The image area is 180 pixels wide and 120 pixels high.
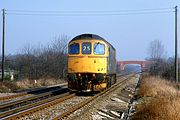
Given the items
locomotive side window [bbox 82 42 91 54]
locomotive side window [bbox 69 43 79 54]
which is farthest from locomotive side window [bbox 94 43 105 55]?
locomotive side window [bbox 69 43 79 54]

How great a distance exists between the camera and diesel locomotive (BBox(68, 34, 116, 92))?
73.8 feet

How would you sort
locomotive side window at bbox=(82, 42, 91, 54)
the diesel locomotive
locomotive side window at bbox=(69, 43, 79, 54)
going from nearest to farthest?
the diesel locomotive
locomotive side window at bbox=(82, 42, 91, 54)
locomotive side window at bbox=(69, 43, 79, 54)

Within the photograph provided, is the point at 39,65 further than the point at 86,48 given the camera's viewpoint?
Yes

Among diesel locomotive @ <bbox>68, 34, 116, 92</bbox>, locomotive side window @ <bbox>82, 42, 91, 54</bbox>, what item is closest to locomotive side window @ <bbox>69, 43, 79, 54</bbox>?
diesel locomotive @ <bbox>68, 34, 116, 92</bbox>

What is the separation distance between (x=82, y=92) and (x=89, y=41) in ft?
12.5

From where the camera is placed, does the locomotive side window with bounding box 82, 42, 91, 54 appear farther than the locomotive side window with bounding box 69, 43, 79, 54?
No

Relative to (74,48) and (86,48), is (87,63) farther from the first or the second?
(74,48)

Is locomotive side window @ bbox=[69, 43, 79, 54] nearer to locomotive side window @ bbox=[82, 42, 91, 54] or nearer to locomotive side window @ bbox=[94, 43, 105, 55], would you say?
locomotive side window @ bbox=[82, 42, 91, 54]

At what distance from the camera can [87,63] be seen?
73.8 feet

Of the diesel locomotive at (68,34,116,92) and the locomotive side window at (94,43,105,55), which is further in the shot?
the locomotive side window at (94,43,105,55)

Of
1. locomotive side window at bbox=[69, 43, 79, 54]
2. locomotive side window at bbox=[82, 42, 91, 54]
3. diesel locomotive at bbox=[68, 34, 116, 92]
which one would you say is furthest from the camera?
locomotive side window at bbox=[69, 43, 79, 54]

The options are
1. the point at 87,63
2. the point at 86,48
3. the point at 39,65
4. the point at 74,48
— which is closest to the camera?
the point at 87,63

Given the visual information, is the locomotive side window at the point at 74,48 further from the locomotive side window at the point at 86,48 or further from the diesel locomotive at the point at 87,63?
the locomotive side window at the point at 86,48

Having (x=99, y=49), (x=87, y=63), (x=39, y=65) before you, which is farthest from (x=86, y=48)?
(x=39, y=65)
